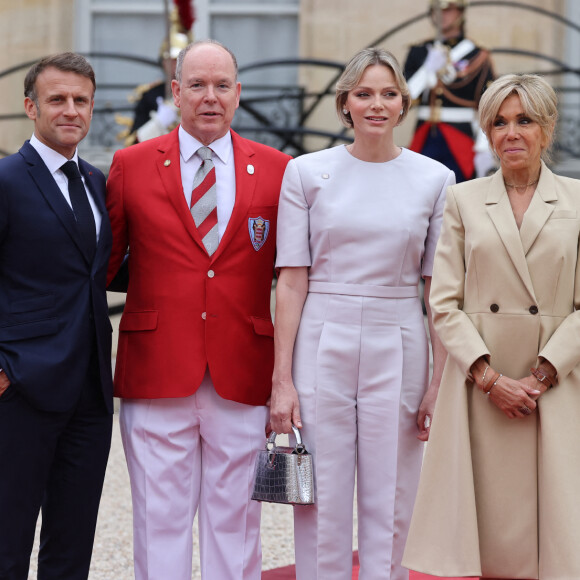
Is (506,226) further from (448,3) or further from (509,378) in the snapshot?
(448,3)

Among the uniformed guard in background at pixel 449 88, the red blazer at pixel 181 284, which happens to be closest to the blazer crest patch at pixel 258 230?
the red blazer at pixel 181 284

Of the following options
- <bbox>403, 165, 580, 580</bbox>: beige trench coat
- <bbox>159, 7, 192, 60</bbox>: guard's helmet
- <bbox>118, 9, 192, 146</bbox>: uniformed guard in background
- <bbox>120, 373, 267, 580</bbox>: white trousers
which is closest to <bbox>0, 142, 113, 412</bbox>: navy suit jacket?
<bbox>120, 373, 267, 580</bbox>: white trousers

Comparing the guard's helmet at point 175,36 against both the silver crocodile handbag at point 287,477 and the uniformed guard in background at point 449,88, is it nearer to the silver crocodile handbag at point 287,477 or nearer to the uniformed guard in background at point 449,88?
the uniformed guard in background at point 449,88

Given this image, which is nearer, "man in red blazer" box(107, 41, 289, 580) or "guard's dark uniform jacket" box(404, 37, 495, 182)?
"man in red blazer" box(107, 41, 289, 580)

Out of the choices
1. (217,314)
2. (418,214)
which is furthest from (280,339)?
(418,214)

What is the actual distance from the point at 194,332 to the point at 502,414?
1.02 metres

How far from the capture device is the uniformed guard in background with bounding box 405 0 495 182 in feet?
28.8

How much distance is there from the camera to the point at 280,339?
12.1ft

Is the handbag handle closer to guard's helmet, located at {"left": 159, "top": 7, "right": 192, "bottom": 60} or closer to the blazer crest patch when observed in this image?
the blazer crest patch

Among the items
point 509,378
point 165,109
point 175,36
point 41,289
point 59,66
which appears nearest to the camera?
point 509,378

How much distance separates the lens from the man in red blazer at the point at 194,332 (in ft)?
12.3

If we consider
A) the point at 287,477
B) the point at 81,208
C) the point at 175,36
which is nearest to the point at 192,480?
the point at 287,477

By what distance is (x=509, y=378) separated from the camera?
3.38 meters

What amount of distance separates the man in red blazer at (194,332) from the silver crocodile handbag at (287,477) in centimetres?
20
